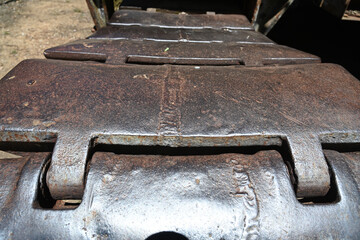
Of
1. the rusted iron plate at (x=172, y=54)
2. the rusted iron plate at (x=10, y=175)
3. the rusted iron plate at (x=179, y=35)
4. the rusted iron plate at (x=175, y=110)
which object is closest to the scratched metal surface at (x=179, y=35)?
the rusted iron plate at (x=179, y=35)

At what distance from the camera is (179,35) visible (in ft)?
5.14

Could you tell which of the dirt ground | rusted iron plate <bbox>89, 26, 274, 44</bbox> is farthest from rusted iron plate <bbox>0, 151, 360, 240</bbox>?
the dirt ground

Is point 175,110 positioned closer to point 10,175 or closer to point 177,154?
point 177,154

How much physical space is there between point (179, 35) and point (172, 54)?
13.3 inches

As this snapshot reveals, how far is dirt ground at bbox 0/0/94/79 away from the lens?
3495 mm

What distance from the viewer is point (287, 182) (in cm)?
78

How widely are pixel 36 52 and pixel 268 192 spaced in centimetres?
382

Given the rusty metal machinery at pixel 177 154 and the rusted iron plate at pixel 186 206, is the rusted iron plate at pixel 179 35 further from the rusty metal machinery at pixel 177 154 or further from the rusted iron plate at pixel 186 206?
the rusted iron plate at pixel 186 206

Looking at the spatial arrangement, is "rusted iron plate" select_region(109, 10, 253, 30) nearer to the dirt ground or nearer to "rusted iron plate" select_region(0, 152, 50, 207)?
"rusted iron plate" select_region(0, 152, 50, 207)

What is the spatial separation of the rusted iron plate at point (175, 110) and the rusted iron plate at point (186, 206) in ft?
0.22

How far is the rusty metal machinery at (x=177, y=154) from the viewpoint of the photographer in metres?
0.73

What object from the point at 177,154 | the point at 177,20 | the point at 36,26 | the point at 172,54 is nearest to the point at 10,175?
the point at 177,154

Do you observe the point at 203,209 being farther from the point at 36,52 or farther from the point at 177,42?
the point at 36,52

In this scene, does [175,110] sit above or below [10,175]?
above
